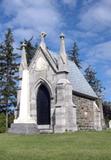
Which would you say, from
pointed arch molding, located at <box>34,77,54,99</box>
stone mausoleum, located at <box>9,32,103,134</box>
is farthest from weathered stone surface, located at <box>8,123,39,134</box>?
pointed arch molding, located at <box>34,77,54,99</box>

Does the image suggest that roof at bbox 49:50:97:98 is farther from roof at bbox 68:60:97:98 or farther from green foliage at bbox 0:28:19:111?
green foliage at bbox 0:28:19:111

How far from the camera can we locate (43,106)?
2831cm

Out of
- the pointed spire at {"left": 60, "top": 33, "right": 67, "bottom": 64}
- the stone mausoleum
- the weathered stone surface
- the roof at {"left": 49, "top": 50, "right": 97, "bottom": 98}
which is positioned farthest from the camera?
the roof at {"left": 49, "top": 50, "right": 97, "bottom": 98}

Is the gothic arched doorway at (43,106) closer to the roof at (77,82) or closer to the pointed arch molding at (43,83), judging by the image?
the pointed arch molding at (43,83)

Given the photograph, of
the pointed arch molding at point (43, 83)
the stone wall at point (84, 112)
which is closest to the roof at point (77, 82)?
the stone wall at point (84, 112)

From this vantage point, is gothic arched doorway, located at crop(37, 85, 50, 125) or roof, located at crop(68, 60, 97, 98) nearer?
gothic arched doorway, located at crop(37, 85, 50, 125)

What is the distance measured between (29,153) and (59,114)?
13398 millimetres

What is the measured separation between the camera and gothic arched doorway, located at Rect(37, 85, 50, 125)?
27781 mm

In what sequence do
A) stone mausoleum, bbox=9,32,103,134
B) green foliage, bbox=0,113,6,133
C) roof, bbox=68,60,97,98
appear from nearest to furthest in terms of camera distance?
stone mausoleum, bbox=9,32,103,134 < roof, bbox=68,60,97,98 < green foliage, bbox=0,113,6,133

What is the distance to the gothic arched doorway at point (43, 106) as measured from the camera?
27.8m

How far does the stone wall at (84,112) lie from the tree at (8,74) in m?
12.7

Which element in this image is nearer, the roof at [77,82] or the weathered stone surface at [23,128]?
the weathered stone surface at [23,128]

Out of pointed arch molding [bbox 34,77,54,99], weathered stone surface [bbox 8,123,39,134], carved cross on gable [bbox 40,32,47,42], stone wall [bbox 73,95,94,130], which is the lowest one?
weathered stone surface [bbox 8,123,39,134]

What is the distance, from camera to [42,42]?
29.2 meters
